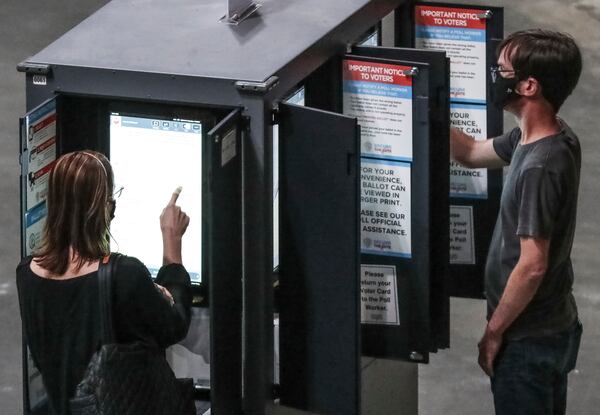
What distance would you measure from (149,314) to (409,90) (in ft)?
3.86

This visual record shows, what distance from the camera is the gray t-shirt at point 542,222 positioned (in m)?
4.76

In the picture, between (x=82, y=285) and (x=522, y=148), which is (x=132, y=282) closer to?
(x=82, y=285)

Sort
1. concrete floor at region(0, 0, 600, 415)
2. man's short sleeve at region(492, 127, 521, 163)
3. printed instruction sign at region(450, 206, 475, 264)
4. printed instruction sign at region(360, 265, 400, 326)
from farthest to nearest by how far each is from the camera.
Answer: concrete floor at region(0, 0, 600, 415), printed instruction sign at region(450, 206, 475, 264), man's short sleeve at region(492, 127, 521, 163), printed instruction sign at region(360, 265, 400, 326)

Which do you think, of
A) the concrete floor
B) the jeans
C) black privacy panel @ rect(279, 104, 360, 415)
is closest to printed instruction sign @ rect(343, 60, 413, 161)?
black privacy panel @ rect(279, 104, 360, 415)

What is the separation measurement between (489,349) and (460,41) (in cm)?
120

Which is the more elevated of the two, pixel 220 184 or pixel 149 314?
pixel 220 184

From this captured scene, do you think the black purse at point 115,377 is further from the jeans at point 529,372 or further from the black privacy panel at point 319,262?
the jeans at point 529,372

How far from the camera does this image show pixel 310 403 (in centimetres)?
476

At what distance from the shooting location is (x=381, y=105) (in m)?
4.88

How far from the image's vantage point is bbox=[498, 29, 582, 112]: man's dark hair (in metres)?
4.82

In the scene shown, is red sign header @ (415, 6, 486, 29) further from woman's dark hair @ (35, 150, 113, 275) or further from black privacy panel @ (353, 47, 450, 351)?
woman's dark hair @ (35, 150, 113, 275)

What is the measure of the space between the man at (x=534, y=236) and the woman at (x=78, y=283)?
3.90 ft

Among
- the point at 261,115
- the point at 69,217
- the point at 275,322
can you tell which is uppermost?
the point at 261,115

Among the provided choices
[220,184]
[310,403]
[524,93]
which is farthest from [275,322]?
[524,93]
